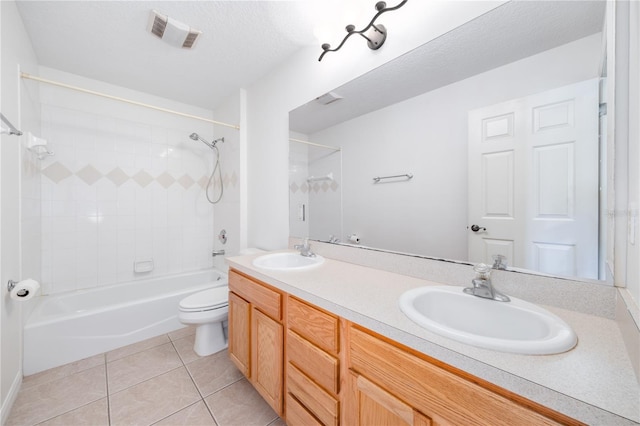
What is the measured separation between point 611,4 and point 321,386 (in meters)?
1.61

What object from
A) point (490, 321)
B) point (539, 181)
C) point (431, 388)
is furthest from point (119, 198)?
point (539, 181)

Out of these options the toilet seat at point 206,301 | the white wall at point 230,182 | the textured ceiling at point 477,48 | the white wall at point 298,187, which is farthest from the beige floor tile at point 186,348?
the textured ceiling at point 477,48

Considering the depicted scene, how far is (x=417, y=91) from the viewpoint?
121cm

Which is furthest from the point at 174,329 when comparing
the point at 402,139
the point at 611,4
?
the point at 611,4

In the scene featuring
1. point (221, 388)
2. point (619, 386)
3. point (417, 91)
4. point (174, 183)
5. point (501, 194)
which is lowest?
point (221, 388)

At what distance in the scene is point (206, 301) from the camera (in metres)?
1.90

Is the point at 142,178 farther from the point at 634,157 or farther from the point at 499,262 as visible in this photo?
the point at 634,157

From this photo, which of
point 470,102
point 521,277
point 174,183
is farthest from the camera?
point 174,183

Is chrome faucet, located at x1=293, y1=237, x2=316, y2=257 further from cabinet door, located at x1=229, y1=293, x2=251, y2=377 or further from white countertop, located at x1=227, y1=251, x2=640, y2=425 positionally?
white countertop, located at x1=227, y1=251, x2=640, y2=425

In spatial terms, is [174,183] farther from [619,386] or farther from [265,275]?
[619,386]

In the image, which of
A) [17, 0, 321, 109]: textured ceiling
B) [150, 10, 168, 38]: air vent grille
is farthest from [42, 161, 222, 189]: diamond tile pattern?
[150, 10, 168, 38]: air vent grille

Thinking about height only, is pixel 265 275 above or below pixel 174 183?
below

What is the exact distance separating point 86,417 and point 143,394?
0.82 feet

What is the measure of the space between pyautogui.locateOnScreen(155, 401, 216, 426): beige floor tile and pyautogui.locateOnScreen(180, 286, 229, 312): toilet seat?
608 millimetres
